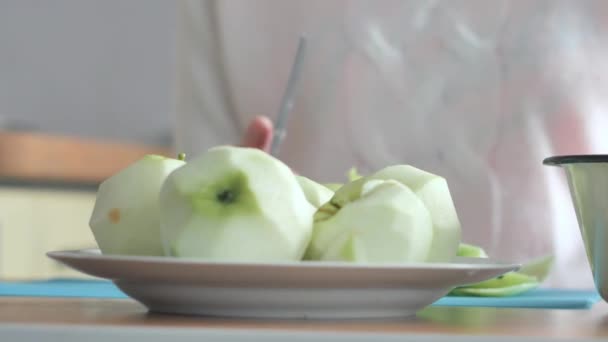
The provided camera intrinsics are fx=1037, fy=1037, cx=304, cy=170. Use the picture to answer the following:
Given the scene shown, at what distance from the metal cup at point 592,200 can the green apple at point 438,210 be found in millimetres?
60

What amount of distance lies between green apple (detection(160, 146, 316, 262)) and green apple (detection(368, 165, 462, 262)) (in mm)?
76

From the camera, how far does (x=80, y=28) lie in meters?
3.95

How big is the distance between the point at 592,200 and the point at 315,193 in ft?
0.48

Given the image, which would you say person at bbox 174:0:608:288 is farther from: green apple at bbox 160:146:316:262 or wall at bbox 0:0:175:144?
wall at bbox 0:0:175:144

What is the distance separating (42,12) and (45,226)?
130cm

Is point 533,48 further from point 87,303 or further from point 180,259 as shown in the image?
point 180,259

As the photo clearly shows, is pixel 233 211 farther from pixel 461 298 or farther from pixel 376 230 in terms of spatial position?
pixel 461 298

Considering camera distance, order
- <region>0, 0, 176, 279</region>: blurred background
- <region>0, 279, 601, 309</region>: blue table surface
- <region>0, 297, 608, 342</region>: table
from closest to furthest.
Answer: <region>0, 297, 608, 342</region>: table < <region>0, 279, 601, 309</region>: blue table surface < <region>0, 0, 176, 279</region>: blurred background

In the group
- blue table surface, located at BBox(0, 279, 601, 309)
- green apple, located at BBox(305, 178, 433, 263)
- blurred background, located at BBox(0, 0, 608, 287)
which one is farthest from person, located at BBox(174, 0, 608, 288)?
green apple, located at BBox(305, 178, 433, 263)

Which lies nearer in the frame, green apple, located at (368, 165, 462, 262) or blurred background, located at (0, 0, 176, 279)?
green apple, located at (368, 165, 462, 262)

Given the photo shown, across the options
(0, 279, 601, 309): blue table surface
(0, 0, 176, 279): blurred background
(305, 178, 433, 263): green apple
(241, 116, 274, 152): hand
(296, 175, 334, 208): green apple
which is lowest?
(0, 279, 601, 309): blue table surface

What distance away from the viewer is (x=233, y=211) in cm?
46

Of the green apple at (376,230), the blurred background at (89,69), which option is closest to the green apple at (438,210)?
the green apple at (376,230)

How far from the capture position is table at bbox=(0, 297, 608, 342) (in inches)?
16.5
